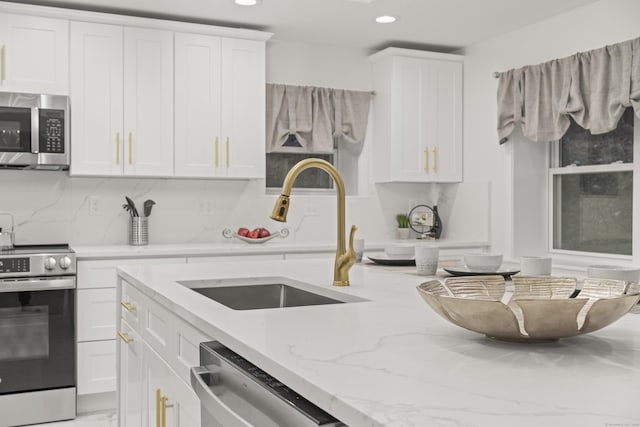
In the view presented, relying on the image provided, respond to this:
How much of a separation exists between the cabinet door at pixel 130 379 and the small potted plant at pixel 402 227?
2.96 meters

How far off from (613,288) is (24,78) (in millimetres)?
3579

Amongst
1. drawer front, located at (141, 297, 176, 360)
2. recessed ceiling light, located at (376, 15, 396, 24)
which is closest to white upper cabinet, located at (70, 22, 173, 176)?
recessed ceiling light, located at (376, 15, 396, 24)

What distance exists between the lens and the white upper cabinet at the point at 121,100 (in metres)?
3.96

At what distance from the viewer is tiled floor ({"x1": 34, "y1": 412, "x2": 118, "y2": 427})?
11.6 feet

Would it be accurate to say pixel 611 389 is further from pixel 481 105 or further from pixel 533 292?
pixel 481 105

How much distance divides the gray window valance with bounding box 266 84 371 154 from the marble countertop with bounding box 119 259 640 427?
10.7 ft

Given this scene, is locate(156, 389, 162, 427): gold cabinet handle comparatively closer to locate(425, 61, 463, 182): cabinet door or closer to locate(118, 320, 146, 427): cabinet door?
locate(118, 320, 146, 427): cabinet door

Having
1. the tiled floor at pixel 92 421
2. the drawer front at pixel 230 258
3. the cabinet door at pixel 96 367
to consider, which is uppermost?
the drawer front at pixel 230 258

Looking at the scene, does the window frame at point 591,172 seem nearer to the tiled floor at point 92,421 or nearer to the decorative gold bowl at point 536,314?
the decorative gold bowl at point 536,314

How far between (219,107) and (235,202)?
73 cm

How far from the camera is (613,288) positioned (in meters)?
1.27

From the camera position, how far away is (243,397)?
1.18m

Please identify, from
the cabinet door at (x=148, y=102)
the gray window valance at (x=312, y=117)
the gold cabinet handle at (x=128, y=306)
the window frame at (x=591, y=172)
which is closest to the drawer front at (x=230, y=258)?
the cabinet door at (x=148, y=102)

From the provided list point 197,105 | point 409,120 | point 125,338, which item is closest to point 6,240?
point 197,105
